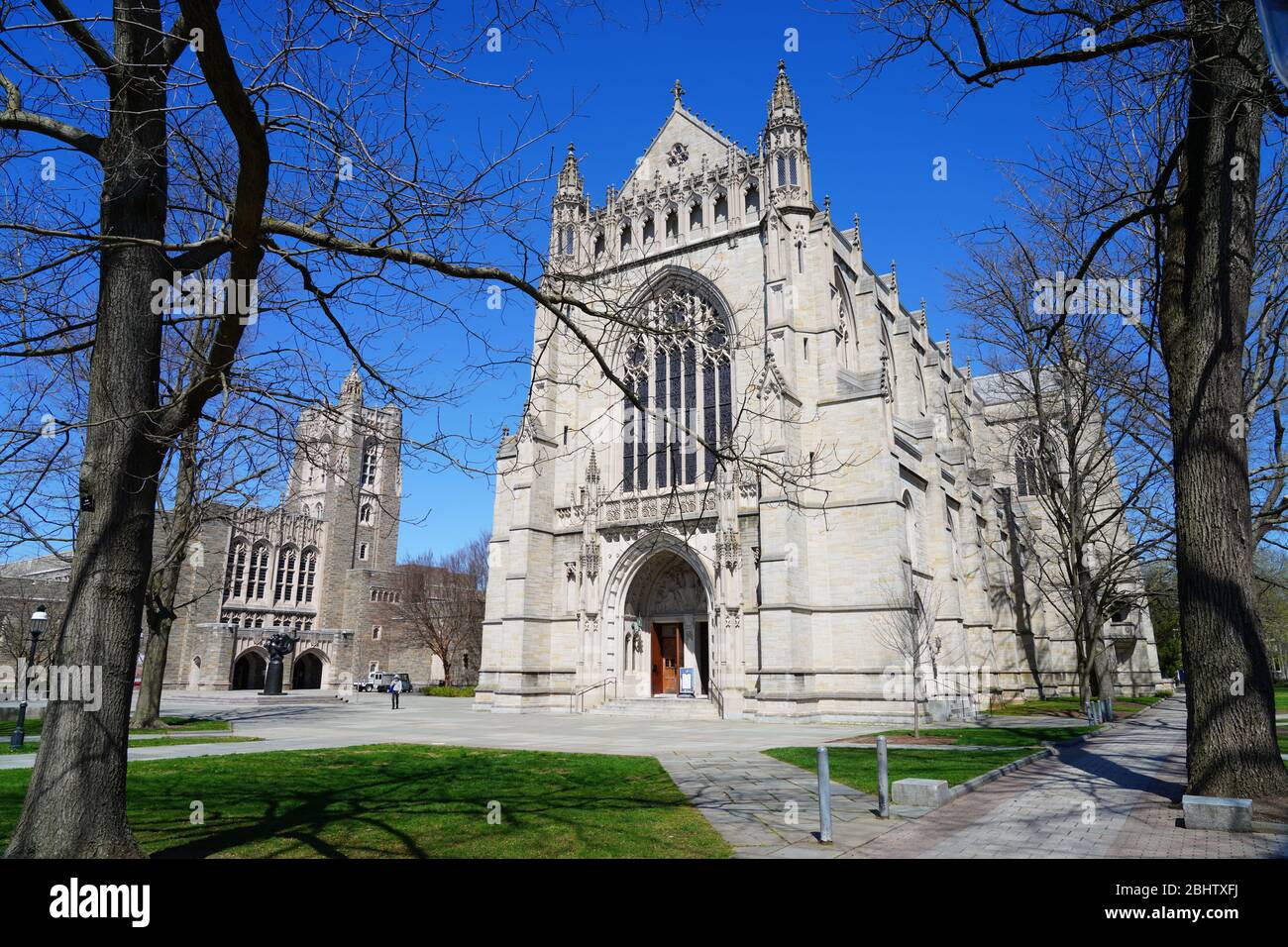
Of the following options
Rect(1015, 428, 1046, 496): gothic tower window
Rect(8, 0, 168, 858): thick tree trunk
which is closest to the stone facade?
Rect(1015, 428, 1046, 496): gothic tower window

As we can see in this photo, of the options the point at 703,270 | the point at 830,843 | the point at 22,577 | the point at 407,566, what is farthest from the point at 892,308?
the point at 22,577

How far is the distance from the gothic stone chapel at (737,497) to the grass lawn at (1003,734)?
3.27 m

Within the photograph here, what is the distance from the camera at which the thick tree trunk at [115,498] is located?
17.2 feet

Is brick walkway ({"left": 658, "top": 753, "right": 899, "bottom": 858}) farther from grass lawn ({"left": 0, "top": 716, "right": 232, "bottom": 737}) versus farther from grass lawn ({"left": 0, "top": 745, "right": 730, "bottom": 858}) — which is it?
grass lawn ({"left": 0, "top": 716, "right": 232, "bottom": 737})

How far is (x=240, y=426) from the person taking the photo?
5.16 m

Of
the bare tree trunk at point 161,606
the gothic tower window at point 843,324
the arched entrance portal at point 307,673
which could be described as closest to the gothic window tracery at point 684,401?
the gothic tower window at point 843,324

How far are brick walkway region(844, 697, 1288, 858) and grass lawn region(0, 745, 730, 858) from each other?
2.24 meters

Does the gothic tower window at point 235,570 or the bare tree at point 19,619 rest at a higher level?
the gothic tower window at point 235,570

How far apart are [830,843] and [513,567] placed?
79.2ft

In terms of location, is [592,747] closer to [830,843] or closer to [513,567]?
[830,843]

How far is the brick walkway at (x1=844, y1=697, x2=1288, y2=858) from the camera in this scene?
6.98m

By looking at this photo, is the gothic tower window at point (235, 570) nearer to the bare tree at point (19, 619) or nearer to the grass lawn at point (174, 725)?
the bare tree at point (19, 619)
